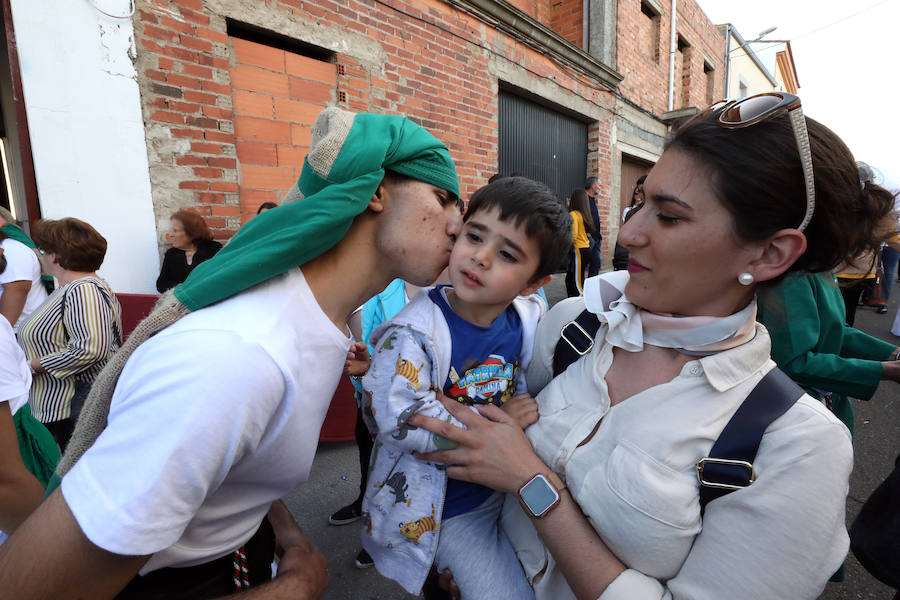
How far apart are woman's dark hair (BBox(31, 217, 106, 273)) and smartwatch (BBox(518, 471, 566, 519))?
3.22 m

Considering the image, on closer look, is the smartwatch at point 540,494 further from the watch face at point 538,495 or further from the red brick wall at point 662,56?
the red brick wall at point 662,56

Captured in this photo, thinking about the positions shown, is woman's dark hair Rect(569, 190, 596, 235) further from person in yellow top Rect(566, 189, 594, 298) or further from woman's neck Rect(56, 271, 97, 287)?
woman's neck Rect(56, 271, 97, 287)

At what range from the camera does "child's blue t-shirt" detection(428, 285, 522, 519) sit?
1429 millimetres

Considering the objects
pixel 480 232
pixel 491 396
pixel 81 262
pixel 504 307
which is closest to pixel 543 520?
pixel 491 396

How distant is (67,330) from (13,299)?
101 centimetres

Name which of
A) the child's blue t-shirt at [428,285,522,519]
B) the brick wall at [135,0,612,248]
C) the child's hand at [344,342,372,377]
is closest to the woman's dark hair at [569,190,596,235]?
the brick wall at [135,0,612,248]

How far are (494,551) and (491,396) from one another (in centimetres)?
49

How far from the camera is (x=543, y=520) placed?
109cm

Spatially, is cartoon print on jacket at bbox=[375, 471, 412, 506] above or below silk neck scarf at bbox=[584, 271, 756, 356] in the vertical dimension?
below

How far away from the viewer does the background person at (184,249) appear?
3605 millimetres

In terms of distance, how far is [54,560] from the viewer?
719 mm

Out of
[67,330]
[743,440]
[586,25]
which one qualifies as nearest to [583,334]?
[743,440]

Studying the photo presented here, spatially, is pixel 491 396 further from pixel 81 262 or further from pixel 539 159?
pixel 539 159

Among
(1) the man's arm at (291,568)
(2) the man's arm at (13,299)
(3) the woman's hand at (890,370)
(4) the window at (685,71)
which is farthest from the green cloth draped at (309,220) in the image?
(4) the window at (685,71)
